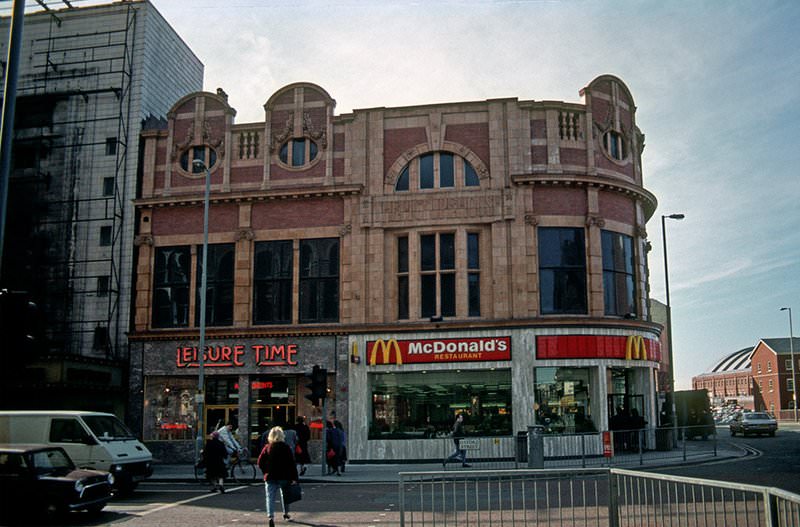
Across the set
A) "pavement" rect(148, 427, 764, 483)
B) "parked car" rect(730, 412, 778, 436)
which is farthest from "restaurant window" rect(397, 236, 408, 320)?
"parked car" rect(730, 412, 778, 436)

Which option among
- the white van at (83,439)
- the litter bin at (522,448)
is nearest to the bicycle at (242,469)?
the white van at (83,439)

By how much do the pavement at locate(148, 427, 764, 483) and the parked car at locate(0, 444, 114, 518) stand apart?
8983 millimetres

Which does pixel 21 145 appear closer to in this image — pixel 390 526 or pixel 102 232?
pixel 102 232

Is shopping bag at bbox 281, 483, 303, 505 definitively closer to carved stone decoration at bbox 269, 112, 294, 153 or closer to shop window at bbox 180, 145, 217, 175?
carved stone decoration at bbox 269, 112, 294, 153

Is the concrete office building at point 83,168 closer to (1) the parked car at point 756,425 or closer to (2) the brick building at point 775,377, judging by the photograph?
(1) the parked car at point 756,425

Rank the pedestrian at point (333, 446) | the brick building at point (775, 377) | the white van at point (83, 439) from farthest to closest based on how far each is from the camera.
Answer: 1. the brick building at point (775, 377)
2. the pedestrian at point (333, 446)
3. the white van at point (83, 439)

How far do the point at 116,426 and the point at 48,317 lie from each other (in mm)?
15351

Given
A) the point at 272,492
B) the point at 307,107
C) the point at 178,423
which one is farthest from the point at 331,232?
the point at 272,492

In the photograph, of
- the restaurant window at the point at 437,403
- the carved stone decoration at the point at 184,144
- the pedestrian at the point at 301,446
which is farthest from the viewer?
the carved stone decoration at the point at 184,144

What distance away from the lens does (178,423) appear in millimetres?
30797

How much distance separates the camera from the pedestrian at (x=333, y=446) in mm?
23984

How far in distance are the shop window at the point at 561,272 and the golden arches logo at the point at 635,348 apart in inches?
84.9

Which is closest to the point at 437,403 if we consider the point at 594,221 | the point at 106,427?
the point at 594,221

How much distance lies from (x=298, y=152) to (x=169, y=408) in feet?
37.8
